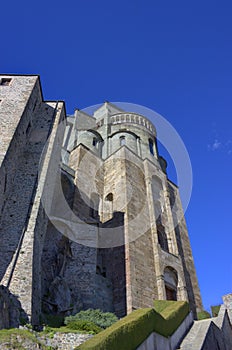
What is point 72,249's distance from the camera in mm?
18828

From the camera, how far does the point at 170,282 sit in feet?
72.0

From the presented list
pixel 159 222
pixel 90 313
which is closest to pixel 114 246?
pixel 159 222

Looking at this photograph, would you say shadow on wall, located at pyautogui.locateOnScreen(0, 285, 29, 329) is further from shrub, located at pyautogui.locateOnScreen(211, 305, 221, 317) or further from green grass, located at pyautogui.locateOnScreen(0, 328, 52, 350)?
shrub, located at pyautogui.locateOnScreen(211, 305, 221, 317)

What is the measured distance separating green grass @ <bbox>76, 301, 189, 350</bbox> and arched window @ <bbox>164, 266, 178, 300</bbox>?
7246mm

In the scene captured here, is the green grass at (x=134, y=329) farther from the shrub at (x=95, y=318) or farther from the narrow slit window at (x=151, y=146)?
the narrow slit window at (x=151, y=146)

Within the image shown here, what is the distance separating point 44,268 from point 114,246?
6124 millimetres

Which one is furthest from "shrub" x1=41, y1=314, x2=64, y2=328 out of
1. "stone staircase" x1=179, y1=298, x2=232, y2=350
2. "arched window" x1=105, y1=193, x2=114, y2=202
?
"arched window" x1=105, y1=193, x2=114, y2=202

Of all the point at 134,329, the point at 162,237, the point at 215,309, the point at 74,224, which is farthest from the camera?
the point at 162,237

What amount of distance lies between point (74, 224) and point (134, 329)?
10.9 meters

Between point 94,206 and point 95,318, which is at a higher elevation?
point 94,206

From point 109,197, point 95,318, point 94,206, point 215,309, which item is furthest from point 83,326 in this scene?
point 109,197

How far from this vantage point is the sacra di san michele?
1411cm

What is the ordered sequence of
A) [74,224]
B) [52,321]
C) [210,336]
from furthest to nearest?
[74,224], [210,336], [52,321]

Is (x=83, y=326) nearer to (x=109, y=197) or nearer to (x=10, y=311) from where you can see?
(x=10, y=311)
